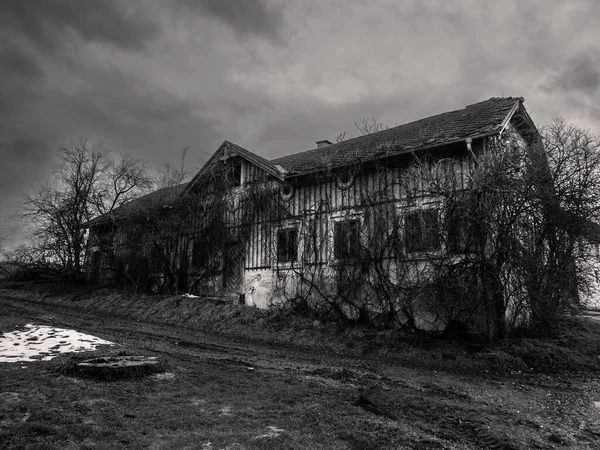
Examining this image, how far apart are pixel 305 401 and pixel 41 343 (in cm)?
589

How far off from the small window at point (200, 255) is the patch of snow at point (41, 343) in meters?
7.66

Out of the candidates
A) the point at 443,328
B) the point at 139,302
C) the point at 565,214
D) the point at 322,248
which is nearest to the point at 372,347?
the point at 443,328

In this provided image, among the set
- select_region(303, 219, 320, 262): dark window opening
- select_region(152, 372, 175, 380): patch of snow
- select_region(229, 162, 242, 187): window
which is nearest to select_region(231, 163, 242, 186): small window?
select_region(229, 162, 242, 187): window

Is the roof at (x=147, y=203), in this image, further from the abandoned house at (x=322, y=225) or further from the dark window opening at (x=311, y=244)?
the dark window opening at (x=311, y=244)

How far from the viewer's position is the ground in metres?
4.20

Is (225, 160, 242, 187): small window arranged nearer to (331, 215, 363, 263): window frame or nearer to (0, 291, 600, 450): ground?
(331, 215, 363, 263): window frame

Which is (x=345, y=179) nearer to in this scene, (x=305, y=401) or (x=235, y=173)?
(x=235, y=173)

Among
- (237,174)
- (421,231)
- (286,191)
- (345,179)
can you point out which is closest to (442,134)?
(345,179)

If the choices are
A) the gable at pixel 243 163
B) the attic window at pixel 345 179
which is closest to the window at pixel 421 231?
the attic window at pixel 345 179

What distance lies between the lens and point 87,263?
834 inches

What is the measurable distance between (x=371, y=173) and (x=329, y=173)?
4.86ft

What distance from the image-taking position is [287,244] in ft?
49.9

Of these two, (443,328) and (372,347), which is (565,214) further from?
(372,347)

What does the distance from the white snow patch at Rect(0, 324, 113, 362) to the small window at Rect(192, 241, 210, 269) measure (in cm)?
774
